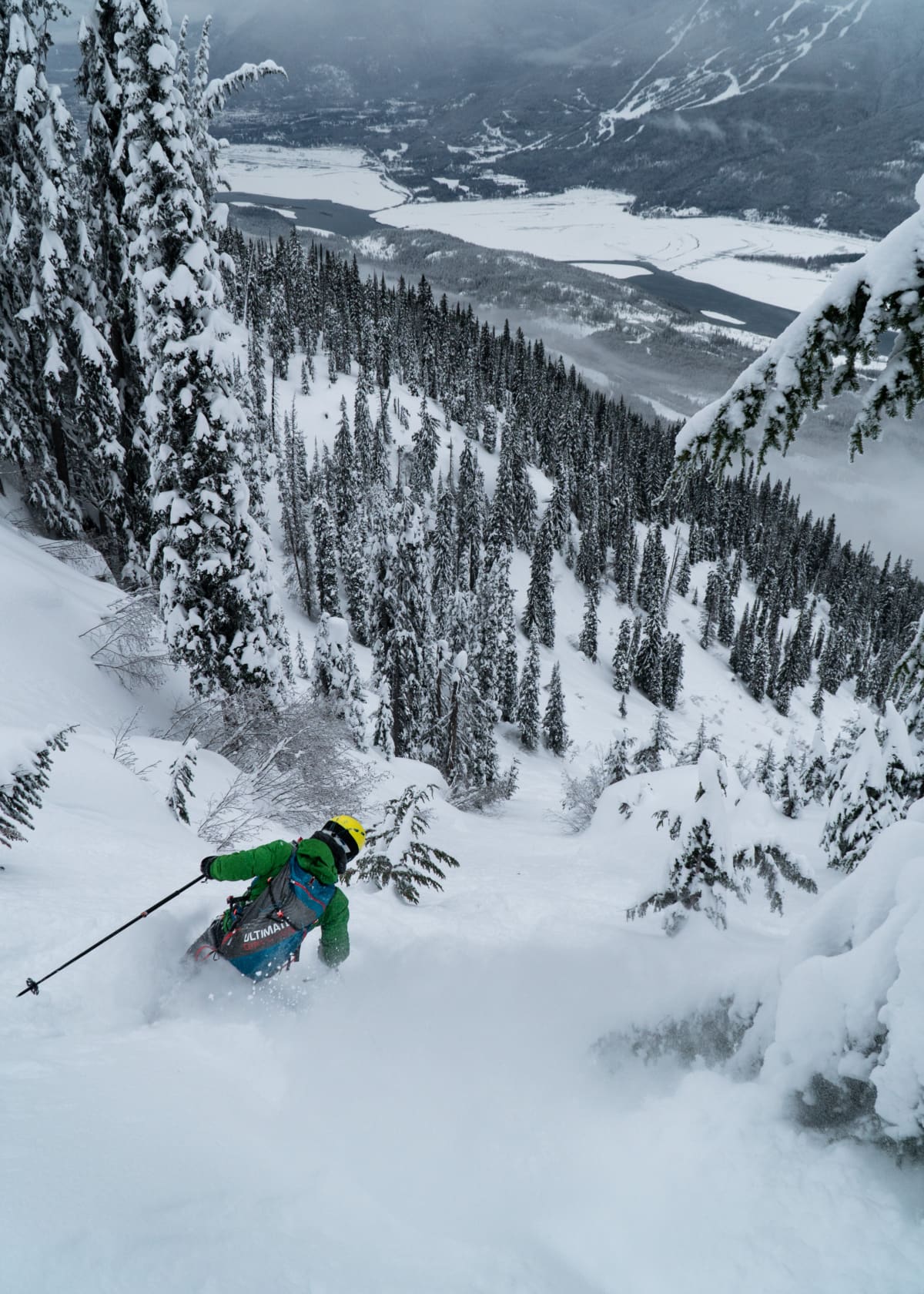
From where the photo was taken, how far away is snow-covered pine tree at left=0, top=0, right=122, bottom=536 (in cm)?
1387

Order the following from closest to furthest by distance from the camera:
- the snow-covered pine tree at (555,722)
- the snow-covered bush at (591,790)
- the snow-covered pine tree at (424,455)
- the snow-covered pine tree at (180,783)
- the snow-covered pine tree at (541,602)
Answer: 1. the snow-covered pine tree at (180,783)
2. the snow-covered bush at (591,790)
3. the snow-covered pine tree at (555,722)
4. the snow-covered pine tree at (541,602)
5. the snow-covered pine tree at (424,455)

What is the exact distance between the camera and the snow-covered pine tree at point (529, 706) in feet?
207

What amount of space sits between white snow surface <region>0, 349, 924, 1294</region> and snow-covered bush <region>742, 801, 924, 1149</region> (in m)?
0.08

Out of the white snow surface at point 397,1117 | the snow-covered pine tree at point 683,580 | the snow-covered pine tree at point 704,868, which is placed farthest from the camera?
the snow-covered pine tree at point 683,580

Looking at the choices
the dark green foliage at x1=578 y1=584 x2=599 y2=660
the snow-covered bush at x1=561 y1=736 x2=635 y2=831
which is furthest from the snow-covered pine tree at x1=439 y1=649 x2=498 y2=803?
the dark green foliage at x1=578 y1=584 x2=599 y2=660

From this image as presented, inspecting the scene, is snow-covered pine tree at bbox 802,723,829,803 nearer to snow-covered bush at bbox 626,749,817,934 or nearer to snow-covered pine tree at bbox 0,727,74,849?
snow-covered bush at bbox 626,749,817,934

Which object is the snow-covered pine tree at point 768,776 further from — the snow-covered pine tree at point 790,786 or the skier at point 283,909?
the skier at point 283,909

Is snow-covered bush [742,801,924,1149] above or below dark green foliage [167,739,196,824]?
above

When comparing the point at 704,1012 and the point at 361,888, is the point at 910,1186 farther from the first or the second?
the point at 361,888

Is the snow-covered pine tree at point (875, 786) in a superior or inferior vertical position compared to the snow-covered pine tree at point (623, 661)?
superior

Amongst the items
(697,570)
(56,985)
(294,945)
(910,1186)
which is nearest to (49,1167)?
(56,985)

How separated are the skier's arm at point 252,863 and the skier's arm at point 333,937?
53 cm

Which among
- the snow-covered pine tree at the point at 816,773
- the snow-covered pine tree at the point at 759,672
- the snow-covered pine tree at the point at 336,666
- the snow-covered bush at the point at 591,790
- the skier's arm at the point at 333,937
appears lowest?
the snow-covered pine tree at the point at 759,672

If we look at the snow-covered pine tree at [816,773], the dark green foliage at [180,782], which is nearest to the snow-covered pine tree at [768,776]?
the snow-covered pine tree at [816,773]
